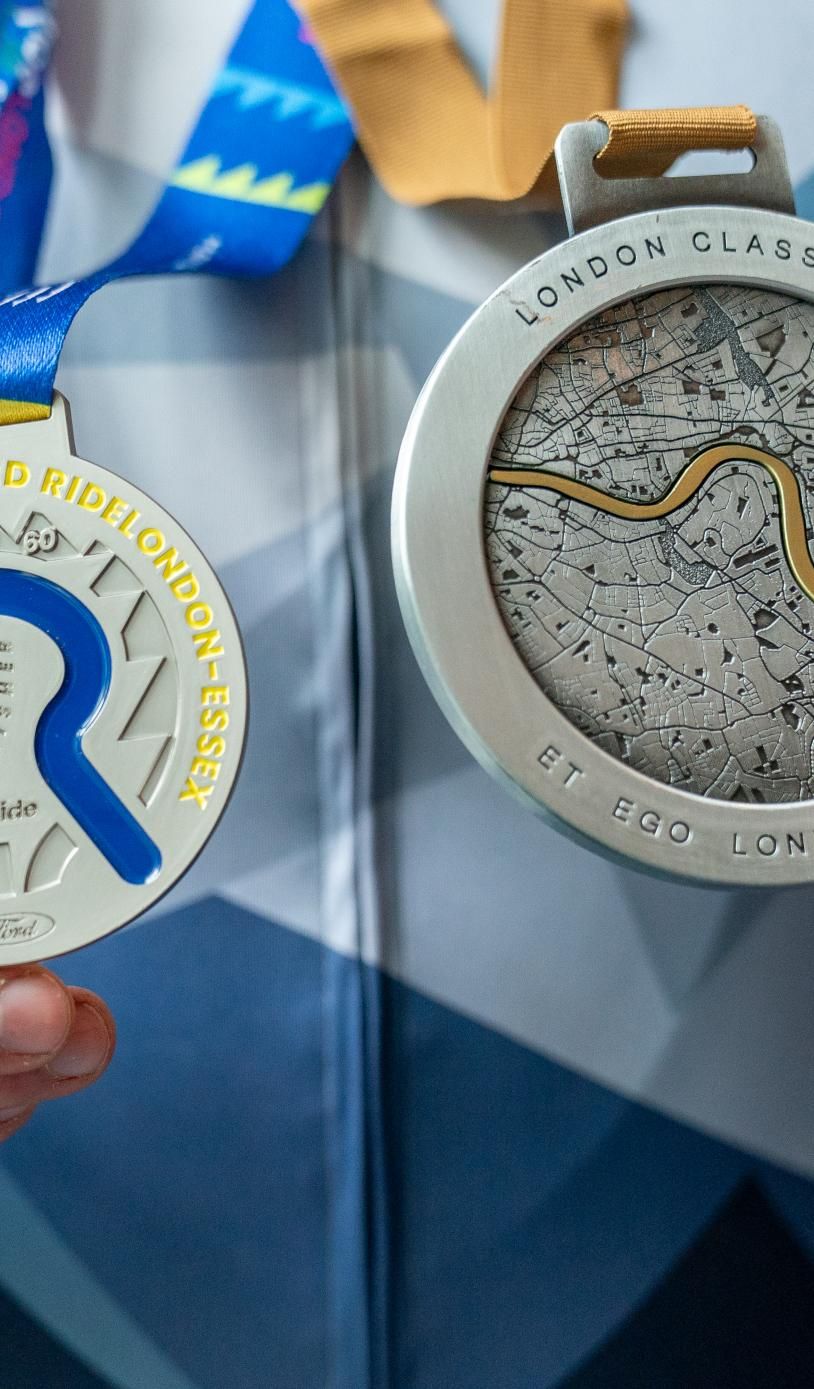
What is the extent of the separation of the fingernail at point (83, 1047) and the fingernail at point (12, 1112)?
0.02 m

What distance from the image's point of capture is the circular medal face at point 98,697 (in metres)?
0.41

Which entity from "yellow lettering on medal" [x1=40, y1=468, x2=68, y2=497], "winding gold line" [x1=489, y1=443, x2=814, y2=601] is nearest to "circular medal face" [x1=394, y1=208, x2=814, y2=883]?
"winding gold line" [x1=489, y1=443, x2=814, y2=601]

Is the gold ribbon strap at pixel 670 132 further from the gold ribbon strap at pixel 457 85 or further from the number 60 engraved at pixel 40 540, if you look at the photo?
the number 60 engraved at pixel 40 540

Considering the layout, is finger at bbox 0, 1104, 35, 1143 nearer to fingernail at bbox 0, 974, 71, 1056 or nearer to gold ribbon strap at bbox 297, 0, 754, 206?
fingernail at bbox 0, 974, 71, 1056

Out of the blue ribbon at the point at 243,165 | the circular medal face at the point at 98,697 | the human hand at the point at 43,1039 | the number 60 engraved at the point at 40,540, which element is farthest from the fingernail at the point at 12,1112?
the blue ribbon at the point at 243,165

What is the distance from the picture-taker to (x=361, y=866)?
59cm

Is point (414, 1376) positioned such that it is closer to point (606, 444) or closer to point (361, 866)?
point (361, 866)

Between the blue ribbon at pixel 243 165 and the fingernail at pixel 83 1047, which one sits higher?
the blue ribbon at pixel 243 165

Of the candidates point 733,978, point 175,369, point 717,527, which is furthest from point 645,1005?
point 175,369

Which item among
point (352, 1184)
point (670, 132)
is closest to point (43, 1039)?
point (352, 1184)

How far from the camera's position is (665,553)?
1.36 ft

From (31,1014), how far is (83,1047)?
0.05m

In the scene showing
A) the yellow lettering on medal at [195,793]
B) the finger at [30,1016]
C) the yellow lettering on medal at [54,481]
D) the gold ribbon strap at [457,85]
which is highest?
the gold ribbon strap at [457,85]

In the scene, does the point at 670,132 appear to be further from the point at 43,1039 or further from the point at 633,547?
the point at 43,1039
